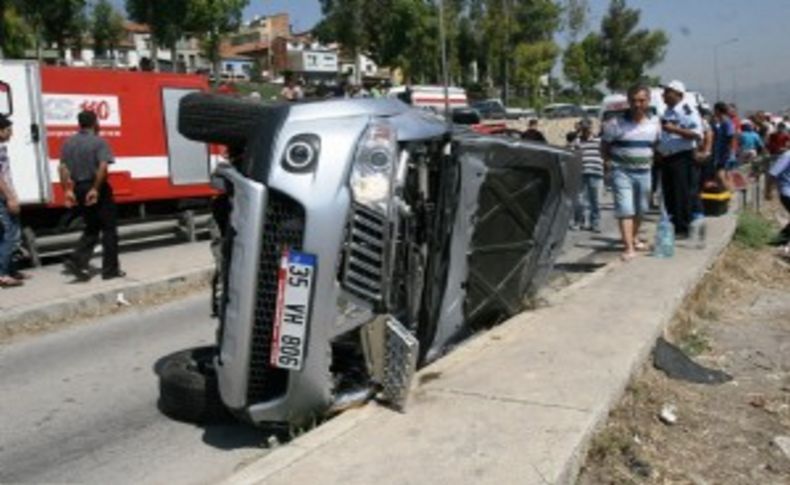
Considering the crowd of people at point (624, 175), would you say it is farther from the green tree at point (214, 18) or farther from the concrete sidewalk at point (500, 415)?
the green tree at point (214, 18)

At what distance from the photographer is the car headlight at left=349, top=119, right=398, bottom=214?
4.21 meters

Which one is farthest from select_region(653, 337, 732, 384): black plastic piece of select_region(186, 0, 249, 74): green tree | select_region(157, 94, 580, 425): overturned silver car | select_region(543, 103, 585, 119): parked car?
select_region(543, 103, 585, 119): parked car

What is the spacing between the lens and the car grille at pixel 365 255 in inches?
165

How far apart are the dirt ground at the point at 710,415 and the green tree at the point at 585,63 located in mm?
59186

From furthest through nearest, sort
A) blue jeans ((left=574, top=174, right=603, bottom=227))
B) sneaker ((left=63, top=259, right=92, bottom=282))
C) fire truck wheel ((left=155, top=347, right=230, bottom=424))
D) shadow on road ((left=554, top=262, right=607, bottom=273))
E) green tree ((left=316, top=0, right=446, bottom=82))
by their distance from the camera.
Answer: green tree ((left=316, top=0, right=446, bottom=82)) < blue jeans ((left=574, top=174, right=603, bottom=227)) < sneaker ((left=63, top=259, right=92, bottom=282)) < shadow on road ((left=554, top=262, right=607, bottom=273)) < fire truck wheel ((left=155, top=347, right=230, bottom=424))

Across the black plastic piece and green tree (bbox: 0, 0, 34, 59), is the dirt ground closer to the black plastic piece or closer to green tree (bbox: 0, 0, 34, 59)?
the black plastic piece

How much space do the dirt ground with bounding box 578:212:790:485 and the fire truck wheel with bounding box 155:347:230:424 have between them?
75.7 inches

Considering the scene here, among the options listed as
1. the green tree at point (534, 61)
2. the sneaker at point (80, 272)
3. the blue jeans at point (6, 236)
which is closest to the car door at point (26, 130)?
the blue jeans at point (6, 236)

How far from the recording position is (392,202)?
4.28 meters

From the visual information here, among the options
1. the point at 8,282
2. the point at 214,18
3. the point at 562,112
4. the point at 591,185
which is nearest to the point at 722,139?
the point at 591,185

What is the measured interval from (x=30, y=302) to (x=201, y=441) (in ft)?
14.6

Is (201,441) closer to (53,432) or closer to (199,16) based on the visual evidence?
(53,432)

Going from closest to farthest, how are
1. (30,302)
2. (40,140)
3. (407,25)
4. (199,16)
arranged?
(30,302) < (40,140) < (199,16) < (407,25)

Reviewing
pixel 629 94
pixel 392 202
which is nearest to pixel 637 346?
pixel 392 202
